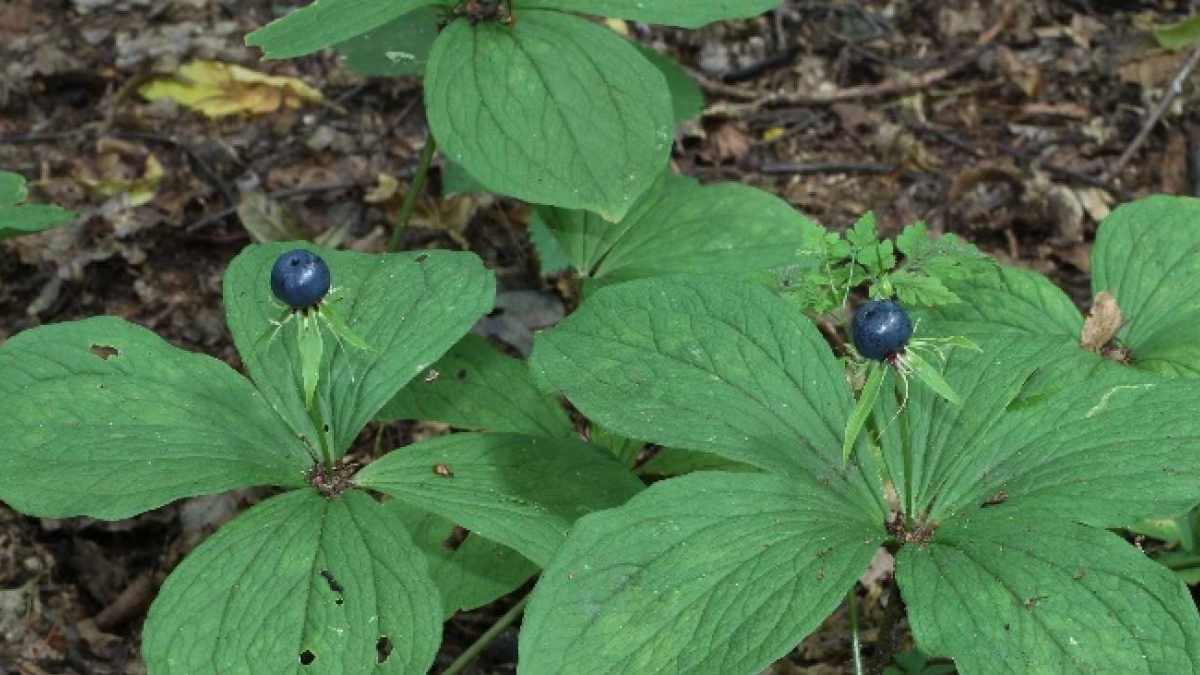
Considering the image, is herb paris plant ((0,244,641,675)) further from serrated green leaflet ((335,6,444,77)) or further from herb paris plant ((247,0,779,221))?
serrated green leaflet ((335,6,444,77))

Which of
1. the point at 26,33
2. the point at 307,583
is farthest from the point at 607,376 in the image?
the point at 26,33

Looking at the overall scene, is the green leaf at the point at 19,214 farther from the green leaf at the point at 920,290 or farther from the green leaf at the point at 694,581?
the green leaf at the point at 920,290

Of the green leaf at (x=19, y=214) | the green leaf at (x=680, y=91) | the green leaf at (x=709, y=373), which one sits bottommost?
the green leaf at (x=680, y=91)

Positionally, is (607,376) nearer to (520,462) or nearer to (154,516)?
(520,462)

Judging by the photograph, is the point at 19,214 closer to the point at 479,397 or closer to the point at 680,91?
the point at 479,397

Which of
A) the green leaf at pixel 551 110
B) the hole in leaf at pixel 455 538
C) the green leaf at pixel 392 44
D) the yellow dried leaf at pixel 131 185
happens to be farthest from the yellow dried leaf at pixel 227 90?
the hole in leaf at pixel 455 538

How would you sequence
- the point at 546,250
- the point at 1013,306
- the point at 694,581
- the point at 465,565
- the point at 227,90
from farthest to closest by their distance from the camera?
1. the point at 227,90
2. the point at 546,250
3. the point at 1013,306
4. the point at 465,565
5. the point at 694,581

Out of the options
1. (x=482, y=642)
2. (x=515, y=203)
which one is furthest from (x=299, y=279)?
(x=515, y=203)
